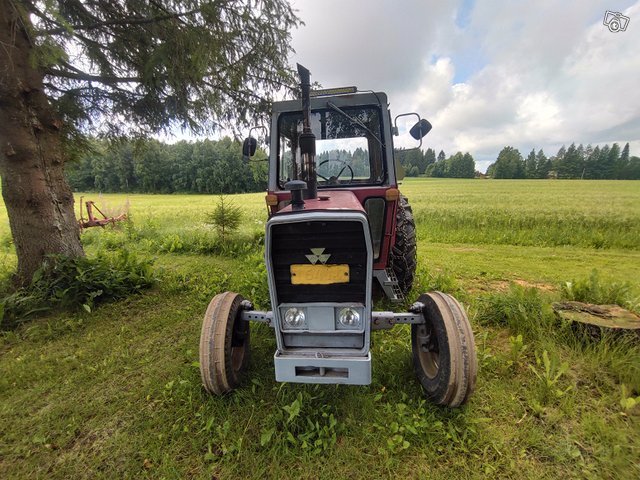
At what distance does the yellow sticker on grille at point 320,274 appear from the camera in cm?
202

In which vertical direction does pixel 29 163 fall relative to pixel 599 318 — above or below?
above

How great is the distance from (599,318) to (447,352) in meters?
1.81

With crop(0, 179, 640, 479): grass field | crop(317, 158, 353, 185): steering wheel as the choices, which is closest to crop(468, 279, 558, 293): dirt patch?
crop(0, 179, 640, 479): grass field

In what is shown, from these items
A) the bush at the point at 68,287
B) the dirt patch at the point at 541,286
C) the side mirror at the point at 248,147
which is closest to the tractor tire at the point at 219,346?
the side mirror at the point at 248,147

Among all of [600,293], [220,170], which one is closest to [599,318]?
[600,293]

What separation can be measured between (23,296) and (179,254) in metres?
2.88

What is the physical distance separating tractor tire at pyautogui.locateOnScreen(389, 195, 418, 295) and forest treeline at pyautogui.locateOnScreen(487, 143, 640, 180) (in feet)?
182

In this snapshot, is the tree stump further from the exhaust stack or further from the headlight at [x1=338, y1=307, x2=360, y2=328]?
the exhaust stack

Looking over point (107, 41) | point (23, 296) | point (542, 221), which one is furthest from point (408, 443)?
point (542, 221)

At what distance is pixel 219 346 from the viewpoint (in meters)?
2.18

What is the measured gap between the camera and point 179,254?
6406 mm

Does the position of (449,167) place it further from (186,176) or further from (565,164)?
(186,176)

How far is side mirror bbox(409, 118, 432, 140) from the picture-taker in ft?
10.6

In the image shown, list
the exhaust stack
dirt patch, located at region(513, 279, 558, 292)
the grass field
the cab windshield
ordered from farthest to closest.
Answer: dirt patch, located at region(513, 279, 558, 292), the cab windshield, the exhaust stack, the grass field
